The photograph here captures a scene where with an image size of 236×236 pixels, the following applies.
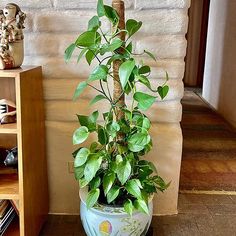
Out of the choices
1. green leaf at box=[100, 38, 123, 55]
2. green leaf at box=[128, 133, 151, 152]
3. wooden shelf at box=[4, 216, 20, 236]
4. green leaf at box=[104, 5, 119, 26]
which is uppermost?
green leaf at box=[104, 5, 119, 26]

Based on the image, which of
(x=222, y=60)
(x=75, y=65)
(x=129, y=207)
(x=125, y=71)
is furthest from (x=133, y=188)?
(x=222, y=60)

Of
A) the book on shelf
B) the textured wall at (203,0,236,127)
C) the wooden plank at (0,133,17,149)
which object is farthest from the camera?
the textured wall at (203,0,236,127)

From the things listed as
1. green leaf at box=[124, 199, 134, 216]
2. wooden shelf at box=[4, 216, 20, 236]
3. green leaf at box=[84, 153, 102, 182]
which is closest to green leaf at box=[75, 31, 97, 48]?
green leaf at box=[84, 153, 102, 182]

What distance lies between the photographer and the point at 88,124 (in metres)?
1.45

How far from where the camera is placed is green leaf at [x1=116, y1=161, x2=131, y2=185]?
1.29 meters

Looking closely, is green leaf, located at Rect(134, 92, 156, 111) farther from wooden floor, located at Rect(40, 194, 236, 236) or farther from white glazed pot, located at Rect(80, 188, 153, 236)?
wooden floor, located at Rect(40, 194, 236, 236)

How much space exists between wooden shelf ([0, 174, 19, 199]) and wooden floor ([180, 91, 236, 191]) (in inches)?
47.4

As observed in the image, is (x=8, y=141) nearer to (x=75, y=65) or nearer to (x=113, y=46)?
(x=75, y=65)

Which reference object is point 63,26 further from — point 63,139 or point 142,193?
point 142,193

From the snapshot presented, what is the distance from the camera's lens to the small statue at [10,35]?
→ 1338 millimetres

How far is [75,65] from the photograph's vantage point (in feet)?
5.42

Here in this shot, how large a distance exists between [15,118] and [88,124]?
34 centimetres

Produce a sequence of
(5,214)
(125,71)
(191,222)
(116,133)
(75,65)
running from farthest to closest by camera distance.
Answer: (191,222)
(75,65)
(5,214)
(116,133)
(125,71)

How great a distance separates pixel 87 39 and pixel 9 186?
2.51 feet
